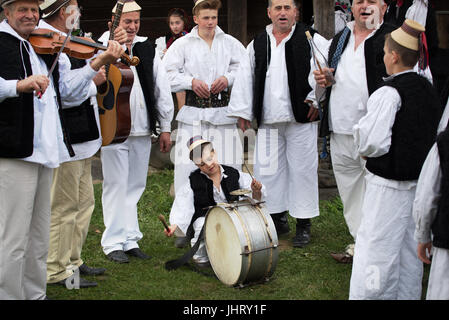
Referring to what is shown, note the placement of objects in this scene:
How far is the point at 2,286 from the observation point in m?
3.62

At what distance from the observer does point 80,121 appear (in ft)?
13.9

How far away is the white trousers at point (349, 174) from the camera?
16.1 ft

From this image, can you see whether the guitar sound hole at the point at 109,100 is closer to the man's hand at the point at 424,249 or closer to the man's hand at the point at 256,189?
the man's hand at the point at 256,189

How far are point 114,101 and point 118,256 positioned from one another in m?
1.28

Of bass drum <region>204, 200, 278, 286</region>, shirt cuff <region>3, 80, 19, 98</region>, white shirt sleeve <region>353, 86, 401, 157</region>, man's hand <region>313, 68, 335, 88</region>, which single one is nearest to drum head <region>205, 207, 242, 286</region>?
bass drum <region>204, 200, 278, 286</region>

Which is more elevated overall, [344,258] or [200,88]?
[200,88]

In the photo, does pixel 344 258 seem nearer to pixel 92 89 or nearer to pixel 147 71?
pixel 147 71

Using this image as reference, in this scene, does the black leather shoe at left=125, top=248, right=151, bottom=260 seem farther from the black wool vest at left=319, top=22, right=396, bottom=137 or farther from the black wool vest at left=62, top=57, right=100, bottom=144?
the black wool vest at left=319, top=22, right=396, bottom=137

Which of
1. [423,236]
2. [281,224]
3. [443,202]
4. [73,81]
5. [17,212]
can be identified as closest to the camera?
[443,202]

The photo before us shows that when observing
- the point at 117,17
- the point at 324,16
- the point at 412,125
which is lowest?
the point at 412,125

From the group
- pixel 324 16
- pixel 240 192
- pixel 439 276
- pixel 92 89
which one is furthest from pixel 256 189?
pixel 324 16

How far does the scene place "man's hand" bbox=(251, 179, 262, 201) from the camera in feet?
15.5

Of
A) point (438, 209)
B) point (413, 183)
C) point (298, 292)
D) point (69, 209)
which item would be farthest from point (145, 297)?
point (438, 209)

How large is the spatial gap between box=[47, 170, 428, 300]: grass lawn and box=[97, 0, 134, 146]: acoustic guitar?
41.2 inches
